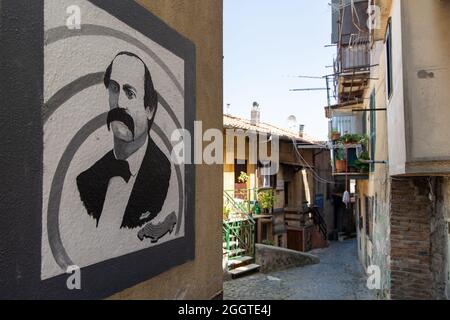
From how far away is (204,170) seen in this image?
356cm

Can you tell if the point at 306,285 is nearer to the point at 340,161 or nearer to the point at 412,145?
the point at 340,161

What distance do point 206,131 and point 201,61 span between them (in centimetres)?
66

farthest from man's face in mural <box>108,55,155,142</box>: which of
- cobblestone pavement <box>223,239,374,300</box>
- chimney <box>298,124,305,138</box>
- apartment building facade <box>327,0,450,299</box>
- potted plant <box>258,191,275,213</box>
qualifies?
chimney <box>298,124,305,138</box>

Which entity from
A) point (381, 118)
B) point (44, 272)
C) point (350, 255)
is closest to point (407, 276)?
point (381, 118)

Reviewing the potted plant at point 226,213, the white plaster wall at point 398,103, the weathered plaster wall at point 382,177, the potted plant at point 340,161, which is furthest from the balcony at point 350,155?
the white plaster wall at point 398,103

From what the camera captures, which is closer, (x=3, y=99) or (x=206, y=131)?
(x=3, y=99)

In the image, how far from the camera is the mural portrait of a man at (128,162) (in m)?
2.13

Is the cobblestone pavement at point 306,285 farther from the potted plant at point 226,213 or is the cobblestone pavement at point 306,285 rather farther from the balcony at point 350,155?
the balcony at point 350,155

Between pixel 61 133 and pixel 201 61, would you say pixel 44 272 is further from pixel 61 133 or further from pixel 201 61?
pixel 201 61

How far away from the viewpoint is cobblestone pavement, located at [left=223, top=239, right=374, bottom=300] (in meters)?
10.2

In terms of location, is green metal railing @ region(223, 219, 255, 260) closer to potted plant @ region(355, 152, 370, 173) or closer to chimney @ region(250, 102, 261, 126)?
potted plant @ region(355, 152, 370, 173)

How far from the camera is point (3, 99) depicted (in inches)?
62.3

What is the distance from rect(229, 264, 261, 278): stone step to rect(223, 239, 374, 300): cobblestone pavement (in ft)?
0.58

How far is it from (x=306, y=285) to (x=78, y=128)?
1086cm
